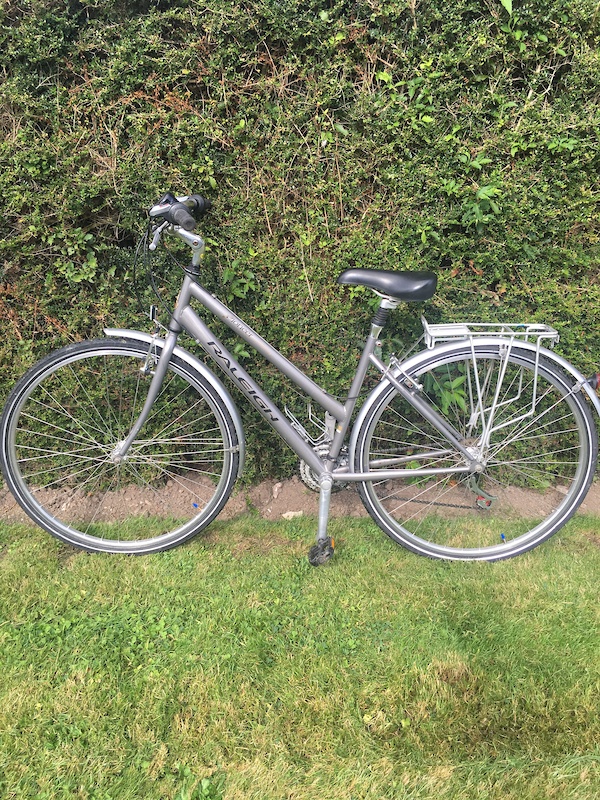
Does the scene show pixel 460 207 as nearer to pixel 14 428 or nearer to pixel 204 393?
pixel 204 393

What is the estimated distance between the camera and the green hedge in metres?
2.48

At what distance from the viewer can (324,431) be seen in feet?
9.09

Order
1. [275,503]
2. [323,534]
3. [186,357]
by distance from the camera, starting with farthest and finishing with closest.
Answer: [275,503] < [323,534] < [186,357]

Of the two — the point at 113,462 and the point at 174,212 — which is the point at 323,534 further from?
the point at 174,212

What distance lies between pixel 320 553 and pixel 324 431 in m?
0.62

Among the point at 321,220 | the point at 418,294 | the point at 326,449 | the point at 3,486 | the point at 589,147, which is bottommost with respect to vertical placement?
the point at 3,486

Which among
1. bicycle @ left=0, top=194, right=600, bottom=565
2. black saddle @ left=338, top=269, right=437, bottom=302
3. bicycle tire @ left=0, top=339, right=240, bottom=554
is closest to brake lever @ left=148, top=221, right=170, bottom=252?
bicycle @ left=0, top=194, right=600, bottom=565

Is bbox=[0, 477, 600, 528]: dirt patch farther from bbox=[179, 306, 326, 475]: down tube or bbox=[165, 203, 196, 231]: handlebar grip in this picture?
bbox=[165, 203, 196, 231]: handlebar grip

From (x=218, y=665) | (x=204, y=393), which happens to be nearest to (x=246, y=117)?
(x=204, y=393)

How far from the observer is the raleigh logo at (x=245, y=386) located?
257 centimetres

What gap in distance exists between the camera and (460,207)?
2.70 metres

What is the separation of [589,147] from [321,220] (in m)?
1.37

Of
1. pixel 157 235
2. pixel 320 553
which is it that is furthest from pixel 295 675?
pixel 157 235

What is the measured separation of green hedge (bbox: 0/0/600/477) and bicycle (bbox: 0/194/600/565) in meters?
0.31
